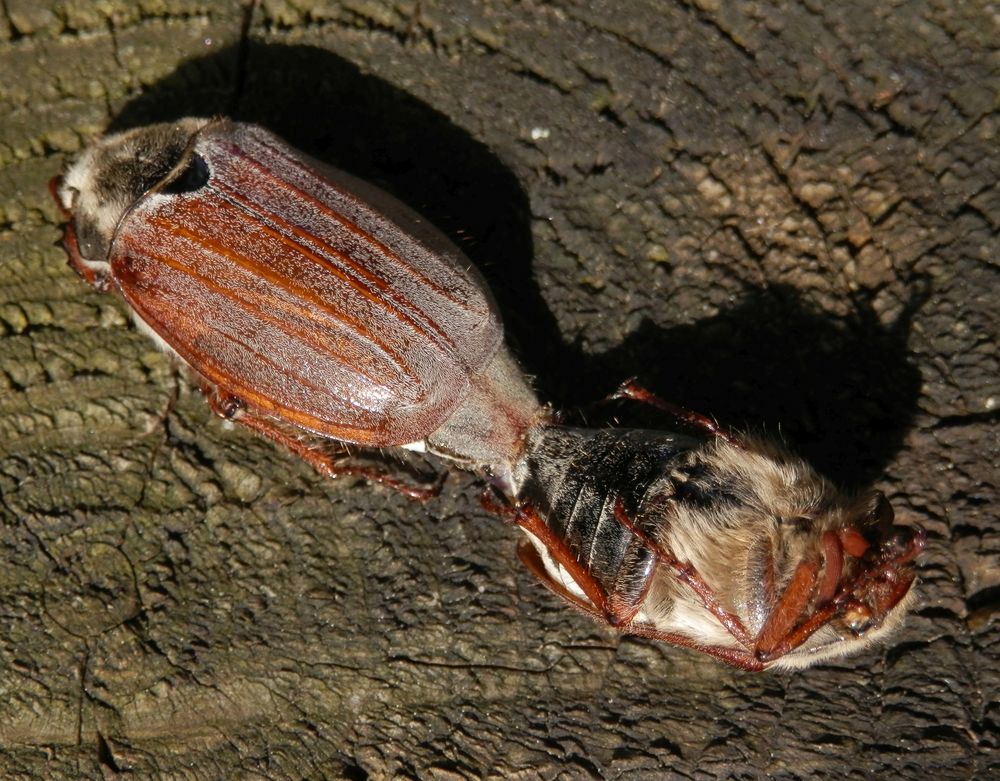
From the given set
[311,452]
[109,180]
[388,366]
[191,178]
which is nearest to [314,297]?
[388,366]

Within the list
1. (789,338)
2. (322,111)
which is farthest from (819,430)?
(322,111)

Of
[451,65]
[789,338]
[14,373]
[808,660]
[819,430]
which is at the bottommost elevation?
[14,373]

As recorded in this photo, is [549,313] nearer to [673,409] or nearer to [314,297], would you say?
[673,409]

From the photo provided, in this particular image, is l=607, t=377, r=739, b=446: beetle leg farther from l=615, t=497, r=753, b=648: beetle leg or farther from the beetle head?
the beetle head

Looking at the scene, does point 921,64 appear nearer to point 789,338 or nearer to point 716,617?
point 789,338

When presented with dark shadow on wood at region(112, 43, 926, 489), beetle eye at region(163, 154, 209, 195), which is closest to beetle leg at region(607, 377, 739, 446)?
dark shadow on wood at region(112, 43, 926, 489)

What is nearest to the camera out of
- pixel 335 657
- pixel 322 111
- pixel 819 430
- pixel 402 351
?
pixel 335 657
